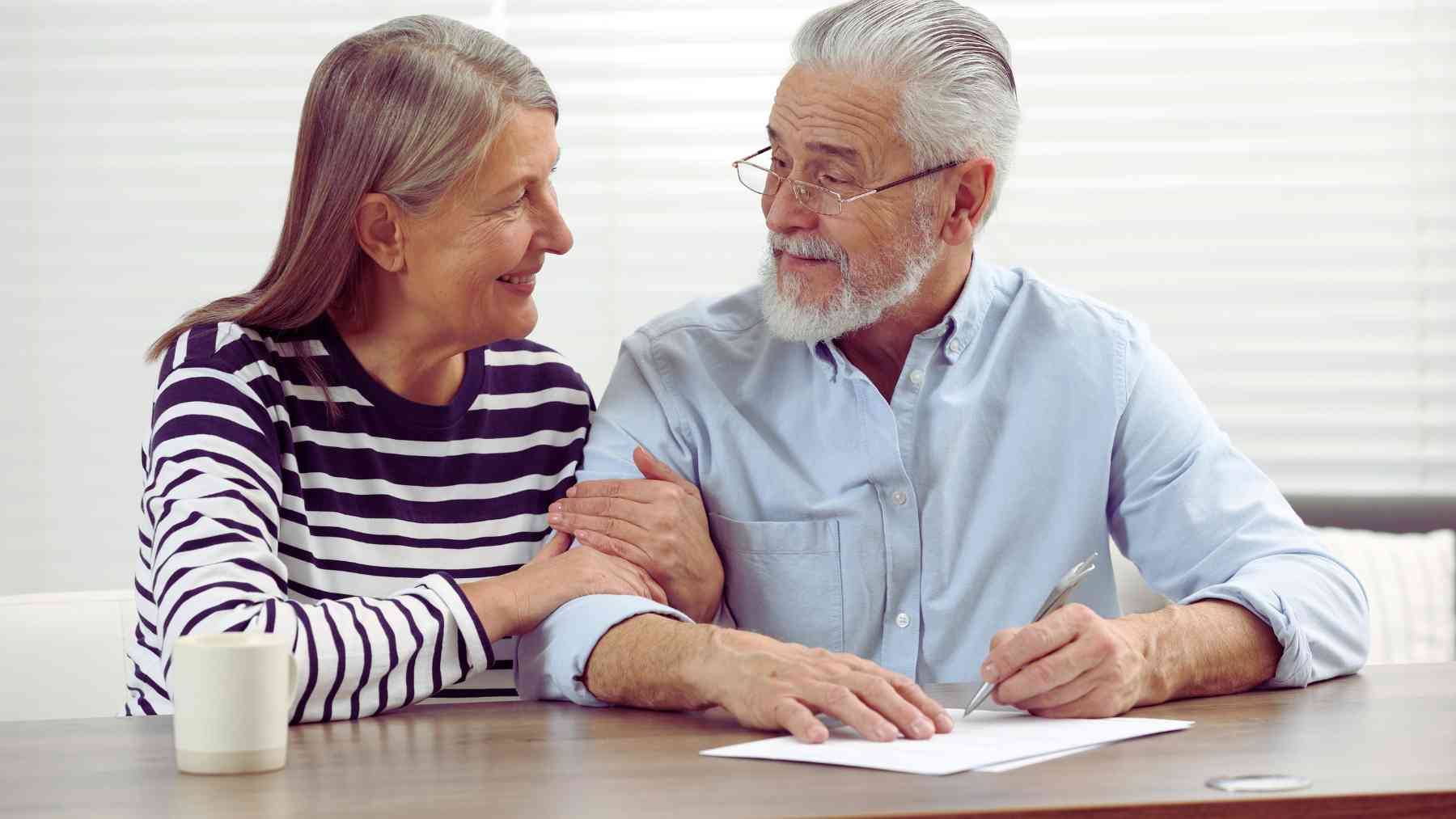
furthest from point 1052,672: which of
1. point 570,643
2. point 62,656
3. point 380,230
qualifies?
point 62,656

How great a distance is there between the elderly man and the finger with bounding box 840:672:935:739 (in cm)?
48

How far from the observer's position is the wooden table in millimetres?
1003

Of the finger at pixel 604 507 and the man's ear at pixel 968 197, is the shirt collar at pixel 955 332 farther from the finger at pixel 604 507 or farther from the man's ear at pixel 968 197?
the finger at pixel 604 507

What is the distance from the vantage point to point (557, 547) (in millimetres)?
1692

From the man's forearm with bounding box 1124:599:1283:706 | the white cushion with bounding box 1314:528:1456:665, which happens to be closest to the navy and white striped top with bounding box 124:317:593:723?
the man's forearm with bounding box 1124:599:1283:706

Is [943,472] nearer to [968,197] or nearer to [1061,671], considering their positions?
[968,197]

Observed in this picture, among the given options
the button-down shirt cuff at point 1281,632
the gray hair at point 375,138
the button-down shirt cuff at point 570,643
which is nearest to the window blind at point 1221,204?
the gray hair at point 375,138

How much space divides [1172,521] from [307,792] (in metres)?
1.13

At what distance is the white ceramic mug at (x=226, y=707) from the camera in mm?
1131

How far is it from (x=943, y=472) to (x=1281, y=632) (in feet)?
1.67

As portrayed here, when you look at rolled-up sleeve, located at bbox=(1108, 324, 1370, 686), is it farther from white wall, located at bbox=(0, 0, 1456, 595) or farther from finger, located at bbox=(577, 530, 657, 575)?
white wall, located at bbox=(0, 0, 1456, 595)

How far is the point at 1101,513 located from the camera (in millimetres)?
1843

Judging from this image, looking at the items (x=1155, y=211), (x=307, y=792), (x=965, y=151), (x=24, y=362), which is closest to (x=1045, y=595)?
(x=965, y=151)

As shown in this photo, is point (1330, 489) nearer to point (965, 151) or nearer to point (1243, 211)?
point (1243, 211)
